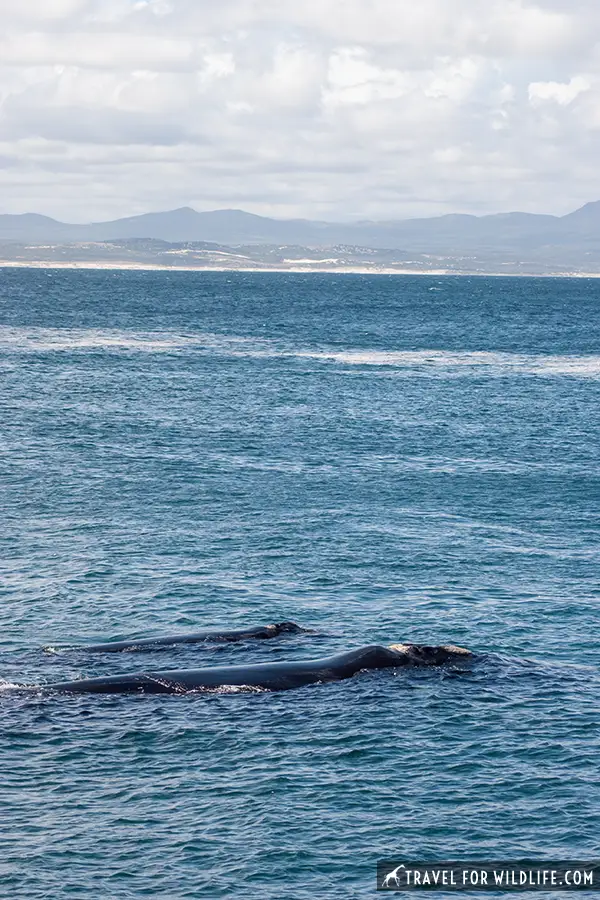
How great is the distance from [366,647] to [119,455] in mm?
41751

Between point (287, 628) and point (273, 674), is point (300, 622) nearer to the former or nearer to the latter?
point (287, 628)

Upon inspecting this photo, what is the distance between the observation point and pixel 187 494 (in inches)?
2699

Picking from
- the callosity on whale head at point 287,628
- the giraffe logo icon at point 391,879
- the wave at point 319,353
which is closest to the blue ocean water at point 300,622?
the giraffe logo icon at point 391,879

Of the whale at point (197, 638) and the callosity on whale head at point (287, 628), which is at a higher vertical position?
the callosity on whale head at point (287, 628)

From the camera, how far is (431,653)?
137ft

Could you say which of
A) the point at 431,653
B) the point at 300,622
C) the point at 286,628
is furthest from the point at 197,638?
the point at 431,653

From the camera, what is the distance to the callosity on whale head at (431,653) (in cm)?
4159

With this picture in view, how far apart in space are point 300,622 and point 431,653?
701 centimetres

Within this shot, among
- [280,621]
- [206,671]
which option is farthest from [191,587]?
[206,671]

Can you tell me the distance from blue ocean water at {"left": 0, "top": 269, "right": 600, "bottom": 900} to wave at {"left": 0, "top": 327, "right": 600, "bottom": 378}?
32936mm

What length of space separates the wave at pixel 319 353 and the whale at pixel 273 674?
9325 cm

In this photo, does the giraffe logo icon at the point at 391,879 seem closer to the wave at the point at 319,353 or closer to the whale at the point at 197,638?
the whale at the point at 197,638

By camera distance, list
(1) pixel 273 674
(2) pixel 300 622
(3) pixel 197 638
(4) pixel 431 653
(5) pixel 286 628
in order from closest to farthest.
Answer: (1) pixel 273 674, (4) pixel 431 653, (3) pixel 197 638, (5) pixel 286 628, (2) pixel 300 622

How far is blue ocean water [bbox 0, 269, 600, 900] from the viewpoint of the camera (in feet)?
98.9
